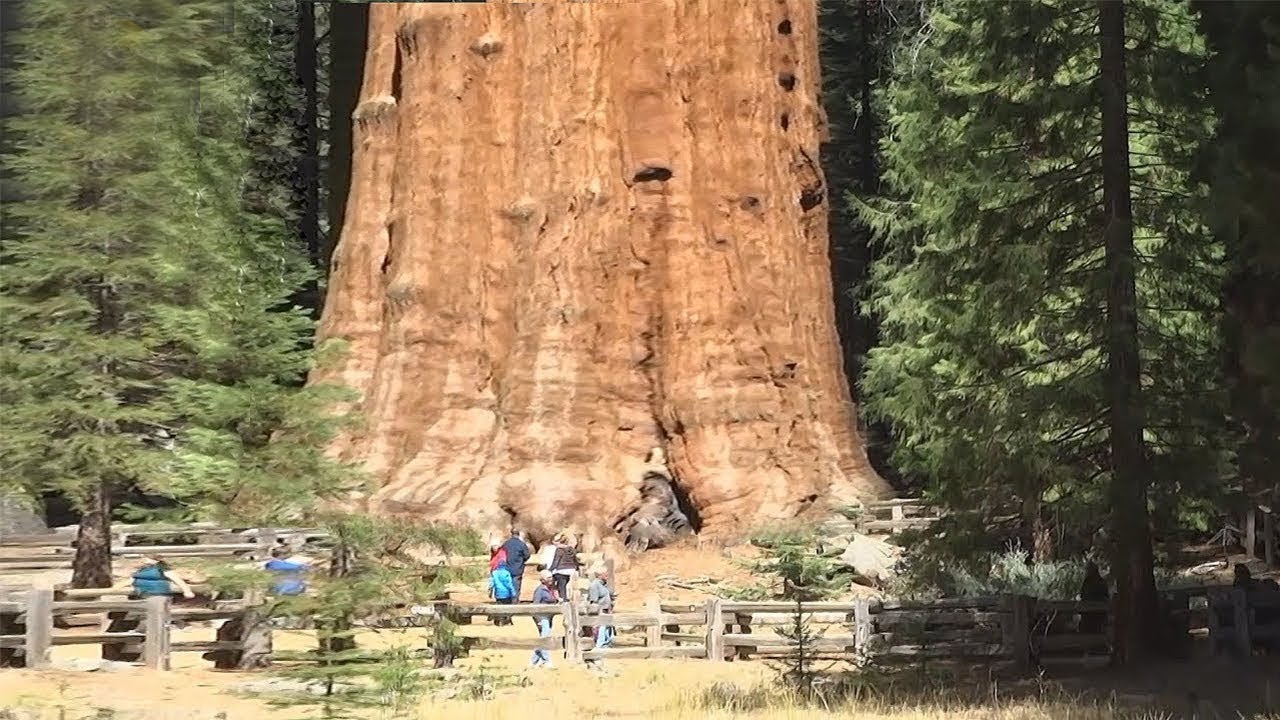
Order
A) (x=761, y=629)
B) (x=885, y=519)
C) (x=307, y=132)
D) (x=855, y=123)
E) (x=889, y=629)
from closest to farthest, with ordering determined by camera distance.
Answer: (x=889, y=629), (x=761, y=629), (x=885, y=519), (x=855, y=123), (x=307, y=132)

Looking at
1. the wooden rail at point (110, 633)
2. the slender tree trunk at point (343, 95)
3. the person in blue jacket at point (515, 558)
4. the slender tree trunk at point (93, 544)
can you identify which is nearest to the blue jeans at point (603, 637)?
the person in blue jacket at point (515, 558)

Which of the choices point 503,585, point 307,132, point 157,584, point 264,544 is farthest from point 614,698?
point 307,132

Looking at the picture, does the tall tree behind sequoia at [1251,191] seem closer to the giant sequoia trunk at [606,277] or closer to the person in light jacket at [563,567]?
the person in light jacket at [563,567]

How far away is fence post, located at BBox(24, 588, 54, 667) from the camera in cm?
1395

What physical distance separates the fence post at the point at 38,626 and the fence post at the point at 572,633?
5399 millimetres

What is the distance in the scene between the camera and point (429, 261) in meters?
28.0

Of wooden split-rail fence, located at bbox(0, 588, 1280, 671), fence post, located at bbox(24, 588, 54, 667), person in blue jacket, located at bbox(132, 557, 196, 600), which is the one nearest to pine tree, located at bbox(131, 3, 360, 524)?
person in blue jacket, located at bbox(132, 557, 196, 600)

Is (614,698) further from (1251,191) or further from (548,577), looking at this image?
(1251,191)

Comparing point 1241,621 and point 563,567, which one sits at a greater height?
point 563,567

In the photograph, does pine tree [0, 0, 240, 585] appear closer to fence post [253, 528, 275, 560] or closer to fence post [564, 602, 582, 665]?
fence post [253, 528, 275, 560]

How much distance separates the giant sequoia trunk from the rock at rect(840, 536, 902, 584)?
8.44 feet

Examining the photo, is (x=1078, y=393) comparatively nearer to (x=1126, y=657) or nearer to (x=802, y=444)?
(x=1126, y=657)

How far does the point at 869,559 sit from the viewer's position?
71.5ft

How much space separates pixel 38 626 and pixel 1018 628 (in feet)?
31.9
